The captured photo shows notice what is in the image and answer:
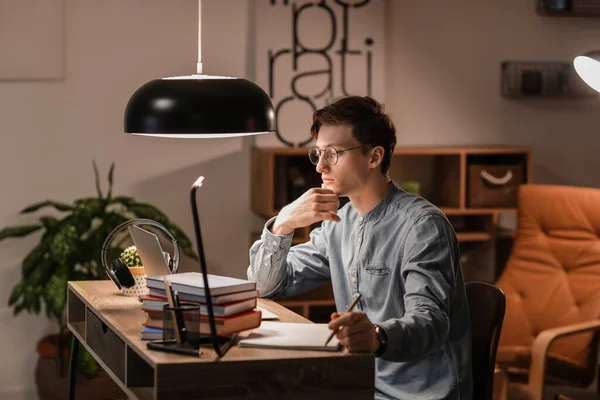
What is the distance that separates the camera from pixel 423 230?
251cm

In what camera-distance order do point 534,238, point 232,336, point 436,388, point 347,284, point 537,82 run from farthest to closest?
point 537,82
point 534,238
point 347,284
point 436,388
point 232,336

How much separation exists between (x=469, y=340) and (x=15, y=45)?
2.83m

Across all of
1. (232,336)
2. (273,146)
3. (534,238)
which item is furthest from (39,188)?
(232,336)

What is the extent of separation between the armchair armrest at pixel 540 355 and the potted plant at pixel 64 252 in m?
1.57

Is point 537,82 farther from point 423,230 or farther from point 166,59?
point 423,230

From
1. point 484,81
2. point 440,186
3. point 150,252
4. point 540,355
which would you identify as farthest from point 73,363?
point 484,81

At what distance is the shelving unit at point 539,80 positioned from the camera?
5.06 metres

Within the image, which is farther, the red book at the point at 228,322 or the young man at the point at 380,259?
the young man at the point at 380,259

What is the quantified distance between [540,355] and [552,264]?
78 cm

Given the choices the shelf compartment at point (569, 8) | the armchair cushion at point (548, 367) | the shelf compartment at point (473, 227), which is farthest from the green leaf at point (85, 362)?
the shelf compartment at point (569, 8)

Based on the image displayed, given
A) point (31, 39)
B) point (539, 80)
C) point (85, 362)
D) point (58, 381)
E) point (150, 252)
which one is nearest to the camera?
point (150, 252)

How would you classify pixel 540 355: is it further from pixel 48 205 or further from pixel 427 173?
pixel 48 205

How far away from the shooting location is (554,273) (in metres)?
4.31

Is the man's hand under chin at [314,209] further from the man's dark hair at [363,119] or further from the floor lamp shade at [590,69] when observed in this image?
the floor lamp shade at [590,69]
